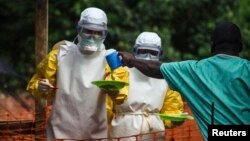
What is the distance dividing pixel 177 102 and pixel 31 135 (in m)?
1.45

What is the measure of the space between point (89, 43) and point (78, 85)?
1.12 ft

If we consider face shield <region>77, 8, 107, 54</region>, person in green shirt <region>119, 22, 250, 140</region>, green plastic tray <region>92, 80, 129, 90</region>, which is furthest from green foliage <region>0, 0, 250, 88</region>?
person in green shirt <region>119, 22, 250, 140</region>

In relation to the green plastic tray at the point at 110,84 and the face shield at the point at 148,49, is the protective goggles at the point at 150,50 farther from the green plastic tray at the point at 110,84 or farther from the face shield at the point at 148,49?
the green plastic tray at the point at 110,84

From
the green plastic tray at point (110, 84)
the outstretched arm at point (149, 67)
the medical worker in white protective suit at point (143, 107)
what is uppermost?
the outstretched arm at point (149, 67)

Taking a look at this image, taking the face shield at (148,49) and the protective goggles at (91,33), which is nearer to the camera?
the protective goggles at (91,33)

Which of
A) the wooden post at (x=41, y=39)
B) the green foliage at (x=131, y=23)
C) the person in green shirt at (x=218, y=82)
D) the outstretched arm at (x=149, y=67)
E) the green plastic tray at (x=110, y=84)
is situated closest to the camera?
the person in green shirt at (x=218, y=82)

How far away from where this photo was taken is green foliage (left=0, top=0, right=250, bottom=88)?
1477cm

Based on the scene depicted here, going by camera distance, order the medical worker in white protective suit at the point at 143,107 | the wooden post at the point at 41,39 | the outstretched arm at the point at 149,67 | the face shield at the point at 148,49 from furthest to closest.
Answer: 1. the wooden post at the point at 41,39
2. the face shield at the point at 148,49
3. the medical worker in white protective suit at the point at 143,107
4. the outstretched arm at the point at 149,67

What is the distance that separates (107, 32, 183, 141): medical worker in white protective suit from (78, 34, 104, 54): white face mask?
1.92 feet

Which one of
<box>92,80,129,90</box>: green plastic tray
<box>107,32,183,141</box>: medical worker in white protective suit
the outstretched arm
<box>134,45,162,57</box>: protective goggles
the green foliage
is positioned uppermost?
the outstretched arm

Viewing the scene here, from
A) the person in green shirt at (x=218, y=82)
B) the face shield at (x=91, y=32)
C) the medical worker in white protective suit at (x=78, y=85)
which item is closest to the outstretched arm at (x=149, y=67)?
the person in green shirt at (x=218, y=82)

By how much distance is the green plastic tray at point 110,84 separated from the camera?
657 centimetres

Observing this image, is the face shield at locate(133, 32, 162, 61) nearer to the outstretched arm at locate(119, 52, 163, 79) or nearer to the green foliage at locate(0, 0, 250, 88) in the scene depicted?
the outstretched arm at locate(119, 52, 163, 79)

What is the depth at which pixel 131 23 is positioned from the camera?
15.1 meters
